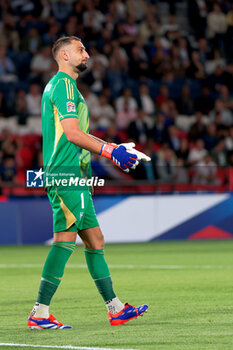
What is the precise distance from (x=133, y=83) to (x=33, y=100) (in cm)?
356

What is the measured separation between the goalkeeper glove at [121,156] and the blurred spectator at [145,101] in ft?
50.6

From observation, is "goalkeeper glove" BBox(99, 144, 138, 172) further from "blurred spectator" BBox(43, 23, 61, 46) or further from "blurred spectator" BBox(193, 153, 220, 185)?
"blurred spectator" BBox(43, 23, 61, 46)

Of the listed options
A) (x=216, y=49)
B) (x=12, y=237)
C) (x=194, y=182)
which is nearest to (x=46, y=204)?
(x=12, y=237)

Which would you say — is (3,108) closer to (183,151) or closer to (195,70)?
(183,151)

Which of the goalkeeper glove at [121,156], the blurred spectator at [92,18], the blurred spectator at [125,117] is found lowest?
the goalkeeper glove at [121,156]

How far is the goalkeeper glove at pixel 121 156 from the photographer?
6625mm

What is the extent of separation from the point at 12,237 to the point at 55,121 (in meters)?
11.2

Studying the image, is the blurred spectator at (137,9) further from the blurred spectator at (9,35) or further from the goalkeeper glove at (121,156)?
the goalkeeper glove at (121,156)

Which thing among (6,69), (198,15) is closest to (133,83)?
(6,69)

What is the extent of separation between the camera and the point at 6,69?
68.0 ft

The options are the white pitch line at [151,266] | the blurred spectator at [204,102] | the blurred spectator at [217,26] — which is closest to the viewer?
the white pitch line at [151,266]

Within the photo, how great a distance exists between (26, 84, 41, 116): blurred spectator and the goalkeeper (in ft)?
42.5

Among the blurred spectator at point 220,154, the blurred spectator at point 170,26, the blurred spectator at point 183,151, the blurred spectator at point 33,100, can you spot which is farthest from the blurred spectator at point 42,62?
the blurred spectator at point 170,26

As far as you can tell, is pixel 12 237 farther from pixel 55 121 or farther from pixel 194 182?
pixel 55 121
